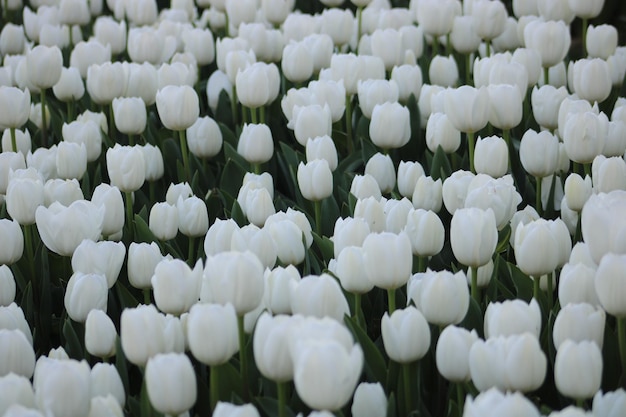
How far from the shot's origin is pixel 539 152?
2.34m

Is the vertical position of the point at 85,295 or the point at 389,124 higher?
the point at 389,124

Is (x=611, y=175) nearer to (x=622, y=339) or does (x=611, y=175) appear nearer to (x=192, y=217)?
(x=622, y=339)

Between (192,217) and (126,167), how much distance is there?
23 centimetres

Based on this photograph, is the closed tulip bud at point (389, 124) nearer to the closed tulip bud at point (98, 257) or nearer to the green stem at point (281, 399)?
the closed tulip bud at point (98, 257)

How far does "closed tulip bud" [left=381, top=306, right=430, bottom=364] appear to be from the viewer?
1624 millimetres

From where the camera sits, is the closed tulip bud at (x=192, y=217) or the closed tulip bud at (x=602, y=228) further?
the closed tulip bud at (x=192, y=217)

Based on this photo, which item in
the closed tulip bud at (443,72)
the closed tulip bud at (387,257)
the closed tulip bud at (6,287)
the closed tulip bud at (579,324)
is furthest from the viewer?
the closed tulip bud at (443,72)

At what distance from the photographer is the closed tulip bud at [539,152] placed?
7.65 ft

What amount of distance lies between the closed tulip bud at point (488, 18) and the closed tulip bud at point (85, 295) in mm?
1867

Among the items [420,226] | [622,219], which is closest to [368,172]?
[420,226]

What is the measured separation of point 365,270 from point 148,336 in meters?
0.43

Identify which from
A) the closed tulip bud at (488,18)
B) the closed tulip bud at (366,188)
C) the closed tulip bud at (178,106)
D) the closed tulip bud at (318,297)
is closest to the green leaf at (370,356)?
the closed tulip bud at (318,297)

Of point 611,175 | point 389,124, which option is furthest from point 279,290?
point 389,124

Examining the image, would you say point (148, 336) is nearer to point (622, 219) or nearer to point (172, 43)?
point (622, 219)
